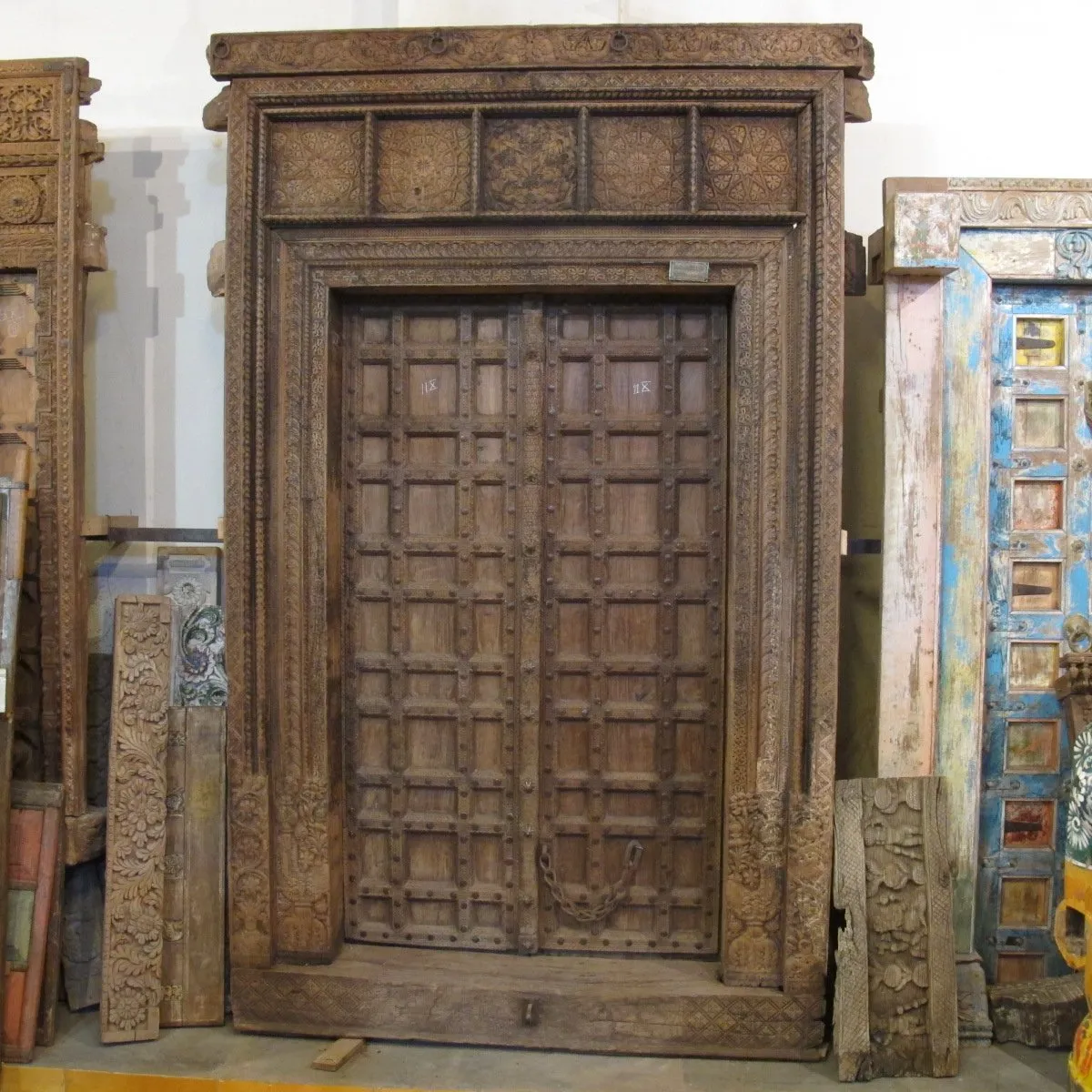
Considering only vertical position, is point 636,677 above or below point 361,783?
above

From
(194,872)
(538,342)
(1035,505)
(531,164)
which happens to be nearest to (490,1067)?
(194,872)

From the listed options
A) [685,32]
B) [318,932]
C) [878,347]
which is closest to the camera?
[685,32]

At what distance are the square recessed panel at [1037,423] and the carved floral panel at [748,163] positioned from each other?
1.13m

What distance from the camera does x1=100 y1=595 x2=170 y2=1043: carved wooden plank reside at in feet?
10.6

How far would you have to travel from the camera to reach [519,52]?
10.4 ft

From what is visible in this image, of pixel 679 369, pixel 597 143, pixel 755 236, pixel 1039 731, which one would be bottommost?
pixel 1039 731

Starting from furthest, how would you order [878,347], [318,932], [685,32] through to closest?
[878,347] → [318,932] → [685,32]

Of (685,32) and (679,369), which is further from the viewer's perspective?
(679,369)

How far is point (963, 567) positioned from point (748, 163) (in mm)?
1611

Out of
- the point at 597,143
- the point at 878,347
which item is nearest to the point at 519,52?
the point at 597,143

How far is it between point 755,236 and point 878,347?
0.76 m

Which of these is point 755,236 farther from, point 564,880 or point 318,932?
point 318,932

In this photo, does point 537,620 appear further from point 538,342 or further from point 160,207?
point 160,207

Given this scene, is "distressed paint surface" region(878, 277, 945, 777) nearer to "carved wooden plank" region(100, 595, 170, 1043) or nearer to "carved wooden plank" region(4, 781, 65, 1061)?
"carved wooden plank" region(100, 595, 170, 1043)
